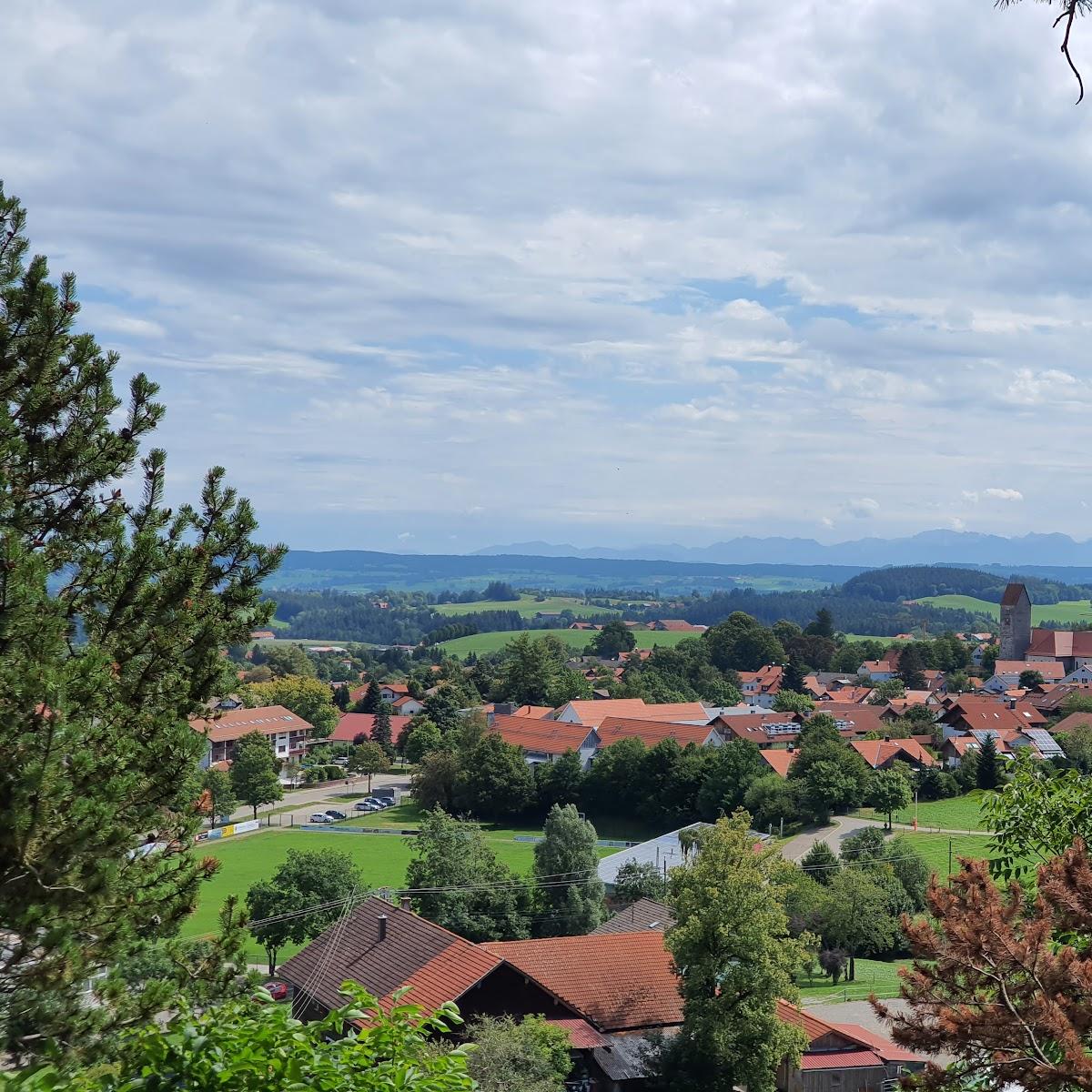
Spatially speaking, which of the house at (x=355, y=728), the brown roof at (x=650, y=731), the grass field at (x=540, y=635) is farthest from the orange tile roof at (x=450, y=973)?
the grass field at (x=540, y=635)

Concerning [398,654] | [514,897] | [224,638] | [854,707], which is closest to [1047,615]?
[398,654]

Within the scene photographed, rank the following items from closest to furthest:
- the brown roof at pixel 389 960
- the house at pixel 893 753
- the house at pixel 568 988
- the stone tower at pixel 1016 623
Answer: the brown roof at pixel 389 960
the house at pixel 568 988
the house at pixel 893 753
the stone tower at pixel 1016 623

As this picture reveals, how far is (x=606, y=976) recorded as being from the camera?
2344 cm

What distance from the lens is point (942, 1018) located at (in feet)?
17.6

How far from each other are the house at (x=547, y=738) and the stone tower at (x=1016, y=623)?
4771cm

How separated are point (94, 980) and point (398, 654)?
129 meters

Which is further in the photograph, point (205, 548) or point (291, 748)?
point (291, 748)

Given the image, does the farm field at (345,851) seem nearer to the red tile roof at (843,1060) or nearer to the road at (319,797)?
the road at (319,797)

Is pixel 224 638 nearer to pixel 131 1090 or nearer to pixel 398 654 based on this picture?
pixel 131 1090

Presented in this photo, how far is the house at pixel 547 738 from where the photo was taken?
6038 cm

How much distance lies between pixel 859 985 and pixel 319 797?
126 feet

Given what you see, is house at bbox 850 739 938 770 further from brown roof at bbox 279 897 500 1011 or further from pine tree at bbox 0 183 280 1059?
pine tree at bbox 0 183 280 1059

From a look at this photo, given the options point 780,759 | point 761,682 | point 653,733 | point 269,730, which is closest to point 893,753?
point 780,759

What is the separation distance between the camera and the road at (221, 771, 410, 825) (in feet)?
183
